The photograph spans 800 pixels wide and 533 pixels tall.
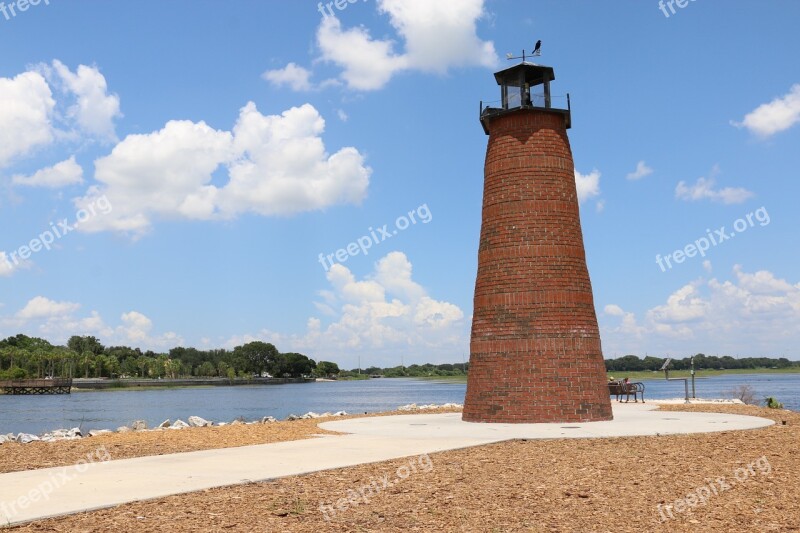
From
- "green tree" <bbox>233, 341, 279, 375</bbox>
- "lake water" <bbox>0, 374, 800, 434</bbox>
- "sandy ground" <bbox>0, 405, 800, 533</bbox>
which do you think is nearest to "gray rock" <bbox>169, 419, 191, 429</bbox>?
"sandy ground" <bbox>0, 405, 800, 533</bbox>

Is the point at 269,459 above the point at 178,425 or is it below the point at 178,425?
above

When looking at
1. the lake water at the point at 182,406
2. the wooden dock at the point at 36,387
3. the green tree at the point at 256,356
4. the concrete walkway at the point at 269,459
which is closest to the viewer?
the concrete walkway at the point at 269,459

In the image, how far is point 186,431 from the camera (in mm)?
18469

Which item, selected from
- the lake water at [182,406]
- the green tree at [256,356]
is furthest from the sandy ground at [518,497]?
the green tree at [256,356]

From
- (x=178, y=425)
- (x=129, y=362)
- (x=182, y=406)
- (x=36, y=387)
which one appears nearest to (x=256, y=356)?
(x=129, y=362)

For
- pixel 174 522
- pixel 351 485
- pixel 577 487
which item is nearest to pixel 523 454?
pixel 577 487

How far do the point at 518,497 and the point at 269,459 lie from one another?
4447mm

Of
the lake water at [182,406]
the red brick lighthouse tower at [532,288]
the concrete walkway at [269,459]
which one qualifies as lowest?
the lake water at [182,406]

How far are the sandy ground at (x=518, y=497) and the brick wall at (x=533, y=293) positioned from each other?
532 cm

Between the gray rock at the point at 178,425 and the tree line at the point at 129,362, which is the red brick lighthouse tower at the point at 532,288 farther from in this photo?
the tree line at the point at 129,362

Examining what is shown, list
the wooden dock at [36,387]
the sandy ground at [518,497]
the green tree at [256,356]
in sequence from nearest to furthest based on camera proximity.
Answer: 1. the sandy ground at [518,497]
2. the wooden dock at [36,387]
3. the green tree at [256,356]

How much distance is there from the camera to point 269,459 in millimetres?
11320

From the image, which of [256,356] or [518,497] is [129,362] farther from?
[518,497]

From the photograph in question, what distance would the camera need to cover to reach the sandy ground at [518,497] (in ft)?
23.6
